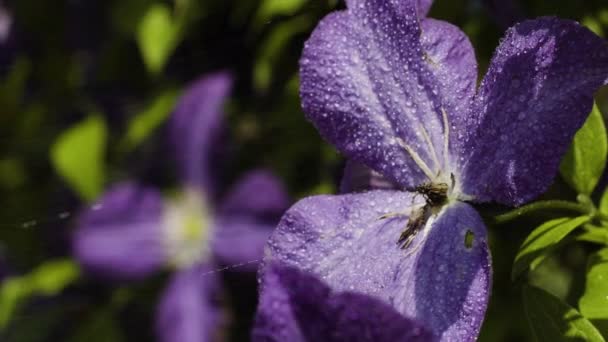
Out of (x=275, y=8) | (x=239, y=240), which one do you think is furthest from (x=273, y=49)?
(x=239, y=240)

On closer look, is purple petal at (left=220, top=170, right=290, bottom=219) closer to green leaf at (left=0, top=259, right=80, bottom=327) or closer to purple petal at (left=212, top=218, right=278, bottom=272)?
purple petal at (left=212, top=218, right=278, bottom=272)

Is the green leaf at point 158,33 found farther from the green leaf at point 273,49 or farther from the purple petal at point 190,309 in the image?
the purple petal at point 190,309

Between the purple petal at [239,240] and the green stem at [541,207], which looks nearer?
the green stem at [541,207]

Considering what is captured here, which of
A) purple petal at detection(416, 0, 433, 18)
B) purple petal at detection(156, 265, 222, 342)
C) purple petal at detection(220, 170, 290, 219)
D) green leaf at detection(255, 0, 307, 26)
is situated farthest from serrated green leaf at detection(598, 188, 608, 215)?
purple petal at detection(156, 265, 222, 342)

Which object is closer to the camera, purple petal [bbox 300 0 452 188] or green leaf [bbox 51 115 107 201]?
purple petal [bbox 300 0 452 188]

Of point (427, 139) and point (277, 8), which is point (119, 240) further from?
point (427, 139)

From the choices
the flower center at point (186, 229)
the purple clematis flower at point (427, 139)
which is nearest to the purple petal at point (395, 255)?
the purple clematis flower at point (427, 139)
